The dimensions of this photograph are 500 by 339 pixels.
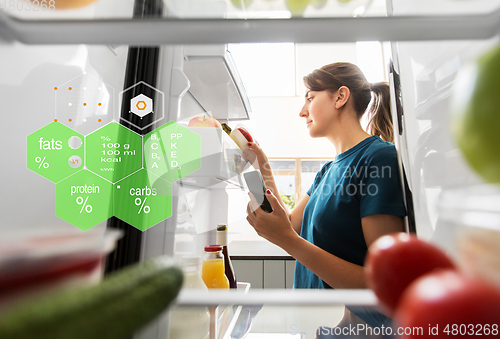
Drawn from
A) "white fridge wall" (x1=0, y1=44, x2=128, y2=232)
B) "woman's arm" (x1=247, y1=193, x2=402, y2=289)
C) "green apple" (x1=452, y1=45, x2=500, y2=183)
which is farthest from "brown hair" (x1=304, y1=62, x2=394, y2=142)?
"green apple" (x1=452, y1=45, x2=500, y2=183)

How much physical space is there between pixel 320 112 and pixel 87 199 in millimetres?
665

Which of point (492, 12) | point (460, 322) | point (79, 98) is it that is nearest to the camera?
point (460, 322)

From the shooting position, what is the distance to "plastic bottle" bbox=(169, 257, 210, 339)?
17.1 inches

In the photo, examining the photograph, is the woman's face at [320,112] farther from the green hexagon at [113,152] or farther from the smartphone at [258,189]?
the green hexagon at [113,152]

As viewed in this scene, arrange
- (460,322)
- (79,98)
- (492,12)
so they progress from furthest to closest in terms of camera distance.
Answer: (79,98), (492,12), (460,322)

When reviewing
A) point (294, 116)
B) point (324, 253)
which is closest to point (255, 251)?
point (294, 116)

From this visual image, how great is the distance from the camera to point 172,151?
1.91ft

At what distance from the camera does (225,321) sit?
0.61 metres

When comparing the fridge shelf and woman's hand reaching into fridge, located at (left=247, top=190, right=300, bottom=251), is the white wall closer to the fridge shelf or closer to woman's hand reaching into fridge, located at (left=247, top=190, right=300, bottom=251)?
woman's hand reaching into fridge, located at (left=247, top=190, right=300, bottom=251)

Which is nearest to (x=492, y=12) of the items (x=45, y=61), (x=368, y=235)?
(x=368, y=235)

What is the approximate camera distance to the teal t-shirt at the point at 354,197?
58 centimetres

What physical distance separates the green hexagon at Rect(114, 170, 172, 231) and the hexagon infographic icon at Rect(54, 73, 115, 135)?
0.50 ft

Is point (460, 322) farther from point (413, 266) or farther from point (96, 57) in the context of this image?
point (96, 57)

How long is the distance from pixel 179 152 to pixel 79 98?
221 mm
